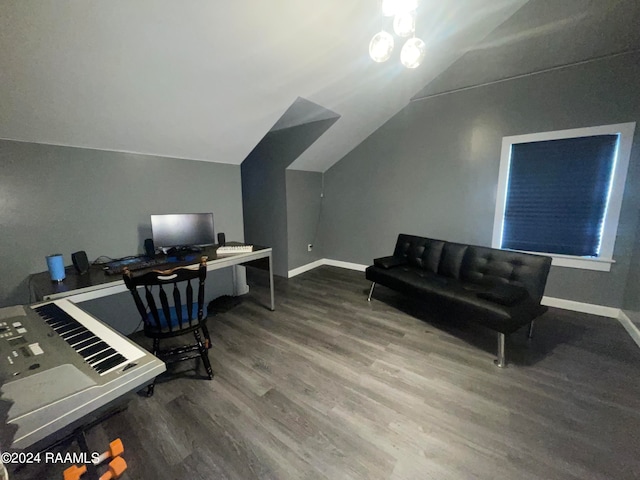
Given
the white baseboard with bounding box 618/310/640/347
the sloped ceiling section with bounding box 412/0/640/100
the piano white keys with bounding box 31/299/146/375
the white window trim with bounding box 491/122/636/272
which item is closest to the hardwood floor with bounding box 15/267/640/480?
the white baseboard with bounding box 618/310/640/347

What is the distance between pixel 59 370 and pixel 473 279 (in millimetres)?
3108

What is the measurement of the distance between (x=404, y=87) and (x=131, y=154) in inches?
123

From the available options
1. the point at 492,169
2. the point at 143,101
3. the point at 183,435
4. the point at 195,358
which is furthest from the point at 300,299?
the point at 492,169

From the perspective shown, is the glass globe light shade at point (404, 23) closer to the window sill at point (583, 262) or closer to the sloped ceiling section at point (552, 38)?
the sloped ceiling section at point (552, 38)

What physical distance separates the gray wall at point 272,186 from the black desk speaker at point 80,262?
2.44 metres

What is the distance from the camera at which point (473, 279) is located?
8.64 ft

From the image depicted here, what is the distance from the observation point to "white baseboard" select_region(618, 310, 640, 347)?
85.2 inches

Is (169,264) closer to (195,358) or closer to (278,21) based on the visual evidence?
(195,358)

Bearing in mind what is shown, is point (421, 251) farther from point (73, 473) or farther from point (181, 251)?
point (73, 473)

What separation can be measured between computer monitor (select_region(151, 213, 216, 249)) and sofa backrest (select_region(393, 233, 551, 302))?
245 cm

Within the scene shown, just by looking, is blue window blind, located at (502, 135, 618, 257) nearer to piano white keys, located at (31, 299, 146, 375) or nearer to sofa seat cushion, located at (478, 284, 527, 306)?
sofa seat cushion, located at (478, 284, 527, 306)

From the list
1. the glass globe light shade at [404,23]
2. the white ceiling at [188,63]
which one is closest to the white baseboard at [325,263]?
the white ceiling at [188,63]

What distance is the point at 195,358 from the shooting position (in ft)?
6.70

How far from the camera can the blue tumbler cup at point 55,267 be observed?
1.66 m
